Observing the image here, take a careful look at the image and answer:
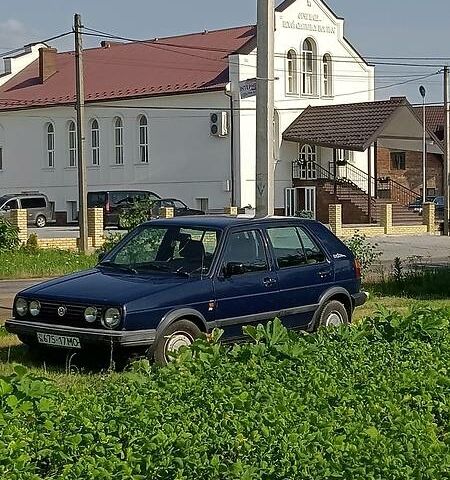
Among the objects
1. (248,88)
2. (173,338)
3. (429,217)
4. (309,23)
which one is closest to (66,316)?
(173,338)

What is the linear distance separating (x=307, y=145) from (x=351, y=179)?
9.77 feet

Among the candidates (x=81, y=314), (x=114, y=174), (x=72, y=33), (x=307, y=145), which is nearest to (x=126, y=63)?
(x=114, y=174)

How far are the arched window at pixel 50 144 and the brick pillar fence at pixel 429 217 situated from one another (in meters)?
22.3

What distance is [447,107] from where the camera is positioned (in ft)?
158

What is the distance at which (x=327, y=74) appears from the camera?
194ft

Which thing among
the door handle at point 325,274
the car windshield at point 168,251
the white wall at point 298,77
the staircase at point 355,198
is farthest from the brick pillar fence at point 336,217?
the car windshield at point 168,251

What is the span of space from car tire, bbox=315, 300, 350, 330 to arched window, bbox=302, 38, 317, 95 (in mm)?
45942

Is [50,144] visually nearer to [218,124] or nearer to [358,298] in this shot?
[218,124]

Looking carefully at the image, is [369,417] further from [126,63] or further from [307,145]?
[126,63]

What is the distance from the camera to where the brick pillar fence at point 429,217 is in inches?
1967

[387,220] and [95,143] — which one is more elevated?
[95,143]

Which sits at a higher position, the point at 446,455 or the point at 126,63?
the point at 126,63

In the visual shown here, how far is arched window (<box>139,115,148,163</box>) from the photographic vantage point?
187 ft

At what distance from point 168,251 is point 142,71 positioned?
159 ft
